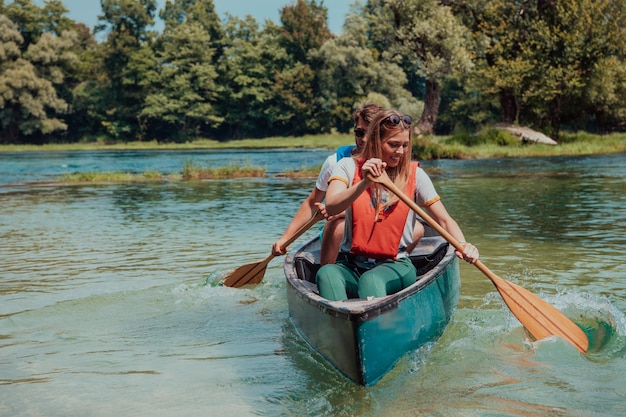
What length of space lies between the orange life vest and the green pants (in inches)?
4.5

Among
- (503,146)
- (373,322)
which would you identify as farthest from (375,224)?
(503,146)

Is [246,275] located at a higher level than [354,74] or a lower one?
lower

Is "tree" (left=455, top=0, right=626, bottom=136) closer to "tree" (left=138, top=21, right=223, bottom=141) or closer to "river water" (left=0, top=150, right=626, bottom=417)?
"river water" (left=0, top=150, right=626, bottom=417)

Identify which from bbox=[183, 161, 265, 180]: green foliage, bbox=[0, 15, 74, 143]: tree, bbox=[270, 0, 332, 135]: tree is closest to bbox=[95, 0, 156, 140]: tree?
bbox=[0, 15, 74, 143]: tree

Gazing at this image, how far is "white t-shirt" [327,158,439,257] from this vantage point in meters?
4.71

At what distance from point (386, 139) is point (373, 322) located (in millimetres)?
1120

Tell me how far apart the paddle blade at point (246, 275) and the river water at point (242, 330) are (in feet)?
0.29

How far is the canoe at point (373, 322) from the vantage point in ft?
13.0

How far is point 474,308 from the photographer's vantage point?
20.9ft

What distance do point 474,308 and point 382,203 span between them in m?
2.07

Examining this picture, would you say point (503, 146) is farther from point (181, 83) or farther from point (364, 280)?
point (181, 83)

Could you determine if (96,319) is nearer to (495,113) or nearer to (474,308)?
(474,308)

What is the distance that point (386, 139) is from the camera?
176 inches

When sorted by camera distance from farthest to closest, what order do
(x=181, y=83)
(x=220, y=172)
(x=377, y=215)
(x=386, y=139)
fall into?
(x=181, y=83) → (x=220, y=172) → (x=377, y=215) → (x=386, y=139)
